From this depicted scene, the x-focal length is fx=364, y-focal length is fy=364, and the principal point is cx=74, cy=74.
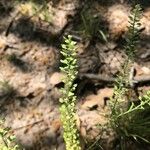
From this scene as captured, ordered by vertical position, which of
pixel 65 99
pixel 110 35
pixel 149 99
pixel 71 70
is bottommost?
pixel 110 35

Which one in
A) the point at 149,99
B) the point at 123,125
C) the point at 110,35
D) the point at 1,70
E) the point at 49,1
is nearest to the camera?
the point at 149,99

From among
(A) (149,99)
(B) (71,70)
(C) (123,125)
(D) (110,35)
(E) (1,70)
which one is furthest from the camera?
(D) (110,35)

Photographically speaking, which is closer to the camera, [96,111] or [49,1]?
[96,111]

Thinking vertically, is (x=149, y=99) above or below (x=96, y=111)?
above

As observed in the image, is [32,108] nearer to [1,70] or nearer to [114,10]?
[1,70]

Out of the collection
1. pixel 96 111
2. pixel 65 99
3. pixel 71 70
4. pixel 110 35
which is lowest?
pixel 96 111

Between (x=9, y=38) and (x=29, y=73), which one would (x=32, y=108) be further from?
(x=9, y=38)

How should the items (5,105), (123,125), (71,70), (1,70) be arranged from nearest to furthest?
(71,70) < (123,125) < (5,105) < (1,70)

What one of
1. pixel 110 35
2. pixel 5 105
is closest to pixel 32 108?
pixel 5 105

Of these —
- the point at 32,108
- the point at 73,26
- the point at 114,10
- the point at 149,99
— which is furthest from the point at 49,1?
the point at 149,99

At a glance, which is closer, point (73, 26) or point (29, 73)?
point (29, 73)
